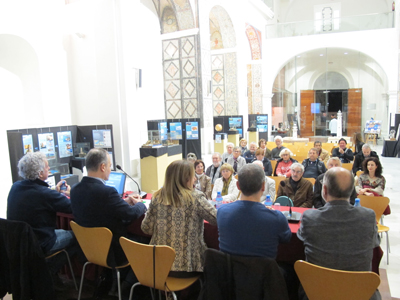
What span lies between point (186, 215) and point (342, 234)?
1024 millimetres

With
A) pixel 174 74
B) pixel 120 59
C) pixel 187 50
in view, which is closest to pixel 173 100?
pixel 174 74

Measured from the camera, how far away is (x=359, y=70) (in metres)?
16.2

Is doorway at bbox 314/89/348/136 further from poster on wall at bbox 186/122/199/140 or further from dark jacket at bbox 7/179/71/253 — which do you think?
dark jacket at bbox 7/179/71/253

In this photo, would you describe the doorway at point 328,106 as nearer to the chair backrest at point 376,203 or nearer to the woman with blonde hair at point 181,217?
the chair backrest at point 376,203

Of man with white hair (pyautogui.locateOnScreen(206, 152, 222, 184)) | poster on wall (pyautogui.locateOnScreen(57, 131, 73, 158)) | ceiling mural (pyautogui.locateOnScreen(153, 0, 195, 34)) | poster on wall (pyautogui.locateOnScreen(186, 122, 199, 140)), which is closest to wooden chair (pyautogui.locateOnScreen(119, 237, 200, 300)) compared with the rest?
man with white hair (pyautogui.locateOnScreen(206, 152, 222, 184))

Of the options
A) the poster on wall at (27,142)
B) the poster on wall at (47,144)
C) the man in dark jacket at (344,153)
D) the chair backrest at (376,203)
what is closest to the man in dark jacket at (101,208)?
the chair backrest at (376,203)

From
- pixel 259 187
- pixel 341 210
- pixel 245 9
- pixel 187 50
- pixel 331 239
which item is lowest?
pixel 331 239

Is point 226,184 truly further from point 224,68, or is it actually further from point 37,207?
point 224,68

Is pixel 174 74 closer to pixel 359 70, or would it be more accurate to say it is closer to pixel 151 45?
pixel 151 45

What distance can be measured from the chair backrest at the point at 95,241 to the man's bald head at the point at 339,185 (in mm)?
1565

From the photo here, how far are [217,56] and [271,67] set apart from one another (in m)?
3.99

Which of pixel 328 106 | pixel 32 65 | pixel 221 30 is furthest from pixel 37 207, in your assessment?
pixel 328 106

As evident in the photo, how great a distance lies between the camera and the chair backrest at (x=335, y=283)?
1.67 metres

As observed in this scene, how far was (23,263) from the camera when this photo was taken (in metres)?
2.40
